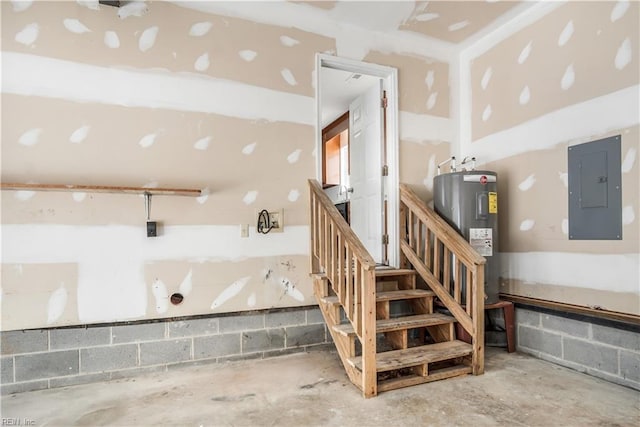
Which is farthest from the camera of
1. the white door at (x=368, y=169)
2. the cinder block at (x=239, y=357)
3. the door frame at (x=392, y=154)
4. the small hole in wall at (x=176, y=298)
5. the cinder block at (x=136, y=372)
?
the white door at (x=368, y=169)

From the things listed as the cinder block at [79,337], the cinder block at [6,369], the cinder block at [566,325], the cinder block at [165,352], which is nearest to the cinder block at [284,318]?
the cinder block at [165,352]

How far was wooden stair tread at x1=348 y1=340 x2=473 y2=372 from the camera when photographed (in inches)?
92.1

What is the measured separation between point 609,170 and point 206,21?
10.7 ft

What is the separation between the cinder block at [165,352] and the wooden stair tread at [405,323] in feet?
3.90

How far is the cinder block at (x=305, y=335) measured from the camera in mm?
3025

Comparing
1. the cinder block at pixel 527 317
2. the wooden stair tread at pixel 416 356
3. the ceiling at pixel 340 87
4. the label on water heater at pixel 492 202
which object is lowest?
the wooden stair tread at pixel 416 356

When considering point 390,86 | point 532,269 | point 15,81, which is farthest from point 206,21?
point 532,269

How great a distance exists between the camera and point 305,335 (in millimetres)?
3072

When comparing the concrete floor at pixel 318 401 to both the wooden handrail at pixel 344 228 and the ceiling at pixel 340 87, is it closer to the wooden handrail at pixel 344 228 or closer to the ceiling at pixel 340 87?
the wooden handrail at pixel 344 228

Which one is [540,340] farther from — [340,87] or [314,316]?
[340,87]

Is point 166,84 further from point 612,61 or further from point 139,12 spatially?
point 612,61

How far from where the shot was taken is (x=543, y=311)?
2.93 m

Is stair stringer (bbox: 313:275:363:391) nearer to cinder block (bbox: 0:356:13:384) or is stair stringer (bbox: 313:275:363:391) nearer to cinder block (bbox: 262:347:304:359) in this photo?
cinder block (bbox: 262:347:304:359)

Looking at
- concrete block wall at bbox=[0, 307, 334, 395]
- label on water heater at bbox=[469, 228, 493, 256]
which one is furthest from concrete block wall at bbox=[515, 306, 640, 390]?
concrete block wall at bbox=[0, 307, 334, 395]
